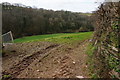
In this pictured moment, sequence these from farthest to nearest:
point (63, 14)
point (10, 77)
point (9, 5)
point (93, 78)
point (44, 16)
→ point (63, 14)
point (44, 16)
point (9, 5)
point (10, 77)
point (93, 78)

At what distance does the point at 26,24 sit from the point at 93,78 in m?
32.9

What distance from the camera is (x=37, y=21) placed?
37.6m

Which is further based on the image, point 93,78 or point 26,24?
point 26,24

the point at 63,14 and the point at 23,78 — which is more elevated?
the point at 63,14

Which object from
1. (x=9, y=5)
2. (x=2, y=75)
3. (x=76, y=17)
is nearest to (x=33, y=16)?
(x=9, y=5)

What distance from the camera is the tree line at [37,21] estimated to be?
1207 inches

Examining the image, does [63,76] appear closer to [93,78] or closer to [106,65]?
[93,78]

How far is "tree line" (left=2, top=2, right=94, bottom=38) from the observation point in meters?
30.6

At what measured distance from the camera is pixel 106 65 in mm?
4008

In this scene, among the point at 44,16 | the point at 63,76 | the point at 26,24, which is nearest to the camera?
the point at 63,76

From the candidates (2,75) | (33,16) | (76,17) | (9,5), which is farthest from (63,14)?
(2,75)

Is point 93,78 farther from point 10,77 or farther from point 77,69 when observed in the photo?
point 10,77

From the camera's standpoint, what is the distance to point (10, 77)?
4.95 meters

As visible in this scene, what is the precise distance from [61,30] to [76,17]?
7324mm
